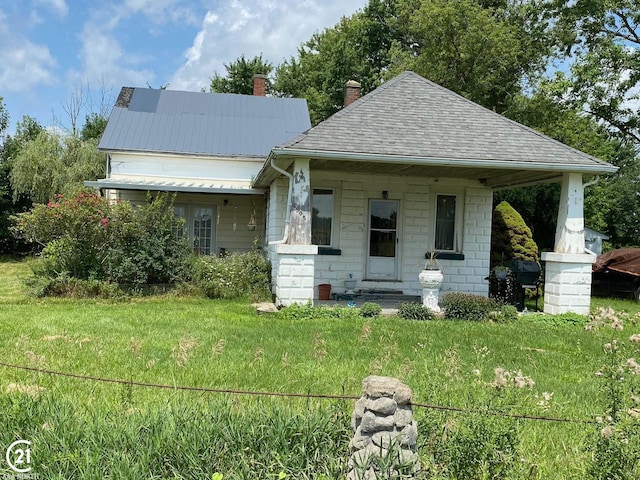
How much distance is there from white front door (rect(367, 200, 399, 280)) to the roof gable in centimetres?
251

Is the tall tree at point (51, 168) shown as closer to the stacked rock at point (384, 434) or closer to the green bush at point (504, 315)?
the green bush at point (504, 315)

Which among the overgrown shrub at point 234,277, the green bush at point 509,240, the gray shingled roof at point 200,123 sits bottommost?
the overgrown shrub at point 234,277

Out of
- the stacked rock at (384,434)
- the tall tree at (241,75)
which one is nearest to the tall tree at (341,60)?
the tall tree at (241,75)

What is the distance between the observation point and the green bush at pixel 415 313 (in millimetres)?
10047

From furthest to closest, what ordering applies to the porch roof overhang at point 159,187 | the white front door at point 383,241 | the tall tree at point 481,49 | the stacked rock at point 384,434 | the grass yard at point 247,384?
the tall tree at point 481,49 → the porch roof overhang at point 159,187 → the white front door at point 383,241 → the grass yard at point 247,384 → the stacked rock at point 384,434

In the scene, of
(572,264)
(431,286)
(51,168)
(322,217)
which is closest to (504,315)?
(431,286)

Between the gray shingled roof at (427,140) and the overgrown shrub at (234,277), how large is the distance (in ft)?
10.2

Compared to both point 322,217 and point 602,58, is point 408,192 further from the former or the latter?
point 602,58

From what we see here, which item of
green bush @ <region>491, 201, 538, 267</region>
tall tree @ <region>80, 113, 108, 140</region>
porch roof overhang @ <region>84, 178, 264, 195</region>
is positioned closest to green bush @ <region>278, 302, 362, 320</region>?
porch roof overhang @ <region>84, 178, 264, 195</region>

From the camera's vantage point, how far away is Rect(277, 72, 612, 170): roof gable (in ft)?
33.4

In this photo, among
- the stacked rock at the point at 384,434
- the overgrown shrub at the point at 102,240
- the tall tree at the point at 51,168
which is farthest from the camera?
the tall tree at the point at 51,168

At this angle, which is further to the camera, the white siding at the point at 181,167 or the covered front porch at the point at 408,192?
the white siding at the point at 181,167

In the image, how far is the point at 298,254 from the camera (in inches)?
398

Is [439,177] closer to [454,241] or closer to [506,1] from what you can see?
[454,241]
